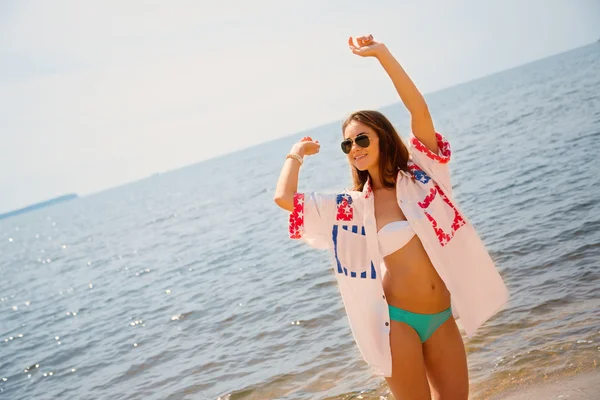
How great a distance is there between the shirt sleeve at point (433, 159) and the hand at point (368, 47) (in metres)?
0.61

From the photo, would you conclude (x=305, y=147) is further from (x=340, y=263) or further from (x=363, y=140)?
(x=340, y=263)

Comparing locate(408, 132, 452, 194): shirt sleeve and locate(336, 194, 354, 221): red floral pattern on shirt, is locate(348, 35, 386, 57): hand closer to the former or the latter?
locate(408, 132, 452, 194): shirt sleeve

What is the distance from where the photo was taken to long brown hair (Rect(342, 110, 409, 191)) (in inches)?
152

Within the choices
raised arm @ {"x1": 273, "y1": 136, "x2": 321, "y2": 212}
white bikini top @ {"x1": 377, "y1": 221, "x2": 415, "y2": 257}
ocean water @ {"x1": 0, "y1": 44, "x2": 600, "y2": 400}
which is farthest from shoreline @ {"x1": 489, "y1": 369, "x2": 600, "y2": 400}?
raised arm @ {"x1": 273, "y1": 136, "x2": 321, "y2": 212}

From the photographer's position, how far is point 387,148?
3.85 metres

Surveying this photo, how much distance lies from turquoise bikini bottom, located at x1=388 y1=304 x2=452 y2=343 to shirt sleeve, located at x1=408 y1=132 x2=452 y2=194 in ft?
2.78

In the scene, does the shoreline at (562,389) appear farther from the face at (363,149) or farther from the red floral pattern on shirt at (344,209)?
the face at (363,149)

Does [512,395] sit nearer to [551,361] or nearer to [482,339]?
[551,361]

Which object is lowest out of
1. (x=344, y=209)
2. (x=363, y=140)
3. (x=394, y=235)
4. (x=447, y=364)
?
(x=447, y=364)

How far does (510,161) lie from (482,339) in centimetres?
1467

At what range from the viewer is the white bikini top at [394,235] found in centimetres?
373

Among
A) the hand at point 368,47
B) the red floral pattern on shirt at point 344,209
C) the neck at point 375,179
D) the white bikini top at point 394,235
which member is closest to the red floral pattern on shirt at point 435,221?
the white bikini top at point 394,235

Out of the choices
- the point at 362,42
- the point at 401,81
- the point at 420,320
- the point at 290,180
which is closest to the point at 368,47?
the point at 362,42

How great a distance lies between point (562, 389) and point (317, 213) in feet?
10.4
